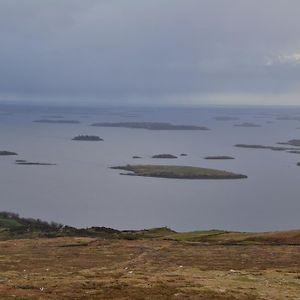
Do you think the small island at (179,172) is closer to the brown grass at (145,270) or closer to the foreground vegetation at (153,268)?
the foreground vegetation at (153,268)

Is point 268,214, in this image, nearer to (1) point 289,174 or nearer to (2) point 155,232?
(2) point 155,232

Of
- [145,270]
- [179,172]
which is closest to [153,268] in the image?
[145,270]

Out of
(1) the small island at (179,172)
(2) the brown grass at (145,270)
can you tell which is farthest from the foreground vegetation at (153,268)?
(1) the small island at (179,172)

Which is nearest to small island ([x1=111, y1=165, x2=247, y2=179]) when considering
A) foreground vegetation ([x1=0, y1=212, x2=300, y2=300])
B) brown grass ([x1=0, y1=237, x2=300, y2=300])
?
foreground vegetation ([x1=0, y1=212, x2=300, y2=300])

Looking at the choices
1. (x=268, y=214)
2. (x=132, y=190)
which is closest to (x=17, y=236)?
(x=268, y=214)

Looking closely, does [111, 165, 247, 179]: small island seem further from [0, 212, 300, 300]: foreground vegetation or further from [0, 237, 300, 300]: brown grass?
[0, 237, 300, 300]: brown grass

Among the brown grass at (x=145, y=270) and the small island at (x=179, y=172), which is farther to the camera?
the small island at (x=179, y=172)

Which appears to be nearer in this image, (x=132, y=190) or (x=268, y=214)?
(x=268, y=214)
